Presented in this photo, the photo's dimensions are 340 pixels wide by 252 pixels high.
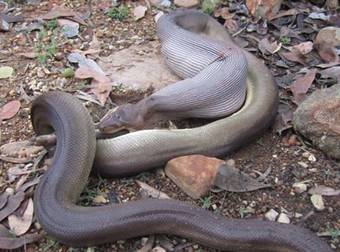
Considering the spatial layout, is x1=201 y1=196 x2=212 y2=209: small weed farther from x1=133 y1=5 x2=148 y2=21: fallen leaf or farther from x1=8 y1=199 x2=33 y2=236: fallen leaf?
x1=133 y1=5 x2=148 y2=21: fallen leaf

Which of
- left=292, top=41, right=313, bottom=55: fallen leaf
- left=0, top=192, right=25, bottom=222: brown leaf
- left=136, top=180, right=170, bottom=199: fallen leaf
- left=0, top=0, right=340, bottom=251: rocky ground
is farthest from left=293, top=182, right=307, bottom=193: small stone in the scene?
left=0, top=192, right=25, bottom=222: brown leaf

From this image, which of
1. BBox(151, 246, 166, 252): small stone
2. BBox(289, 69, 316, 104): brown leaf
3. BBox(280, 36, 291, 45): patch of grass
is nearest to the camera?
BBox(151, 246, 166, 252): small stone

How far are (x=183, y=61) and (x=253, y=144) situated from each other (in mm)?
926

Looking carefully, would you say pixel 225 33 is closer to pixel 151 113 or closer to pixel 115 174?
pixel 151 113

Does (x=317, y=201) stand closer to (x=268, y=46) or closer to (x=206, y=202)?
(x=206, y=202)

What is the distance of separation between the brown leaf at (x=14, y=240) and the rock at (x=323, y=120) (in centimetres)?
177

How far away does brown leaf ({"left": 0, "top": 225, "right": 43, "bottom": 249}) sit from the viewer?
10.4 feet

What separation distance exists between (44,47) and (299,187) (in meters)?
2.38

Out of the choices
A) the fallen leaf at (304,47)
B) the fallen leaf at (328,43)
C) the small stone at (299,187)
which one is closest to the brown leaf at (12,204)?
the small stone at (299,187)

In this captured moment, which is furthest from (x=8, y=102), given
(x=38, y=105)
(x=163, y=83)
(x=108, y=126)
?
(x=163, y=83)

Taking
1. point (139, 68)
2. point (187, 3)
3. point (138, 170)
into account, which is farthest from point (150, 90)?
point (187, 3)

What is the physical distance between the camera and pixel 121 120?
3781mm

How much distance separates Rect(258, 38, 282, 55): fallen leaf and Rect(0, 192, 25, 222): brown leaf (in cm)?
228

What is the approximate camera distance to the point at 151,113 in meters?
3.85
